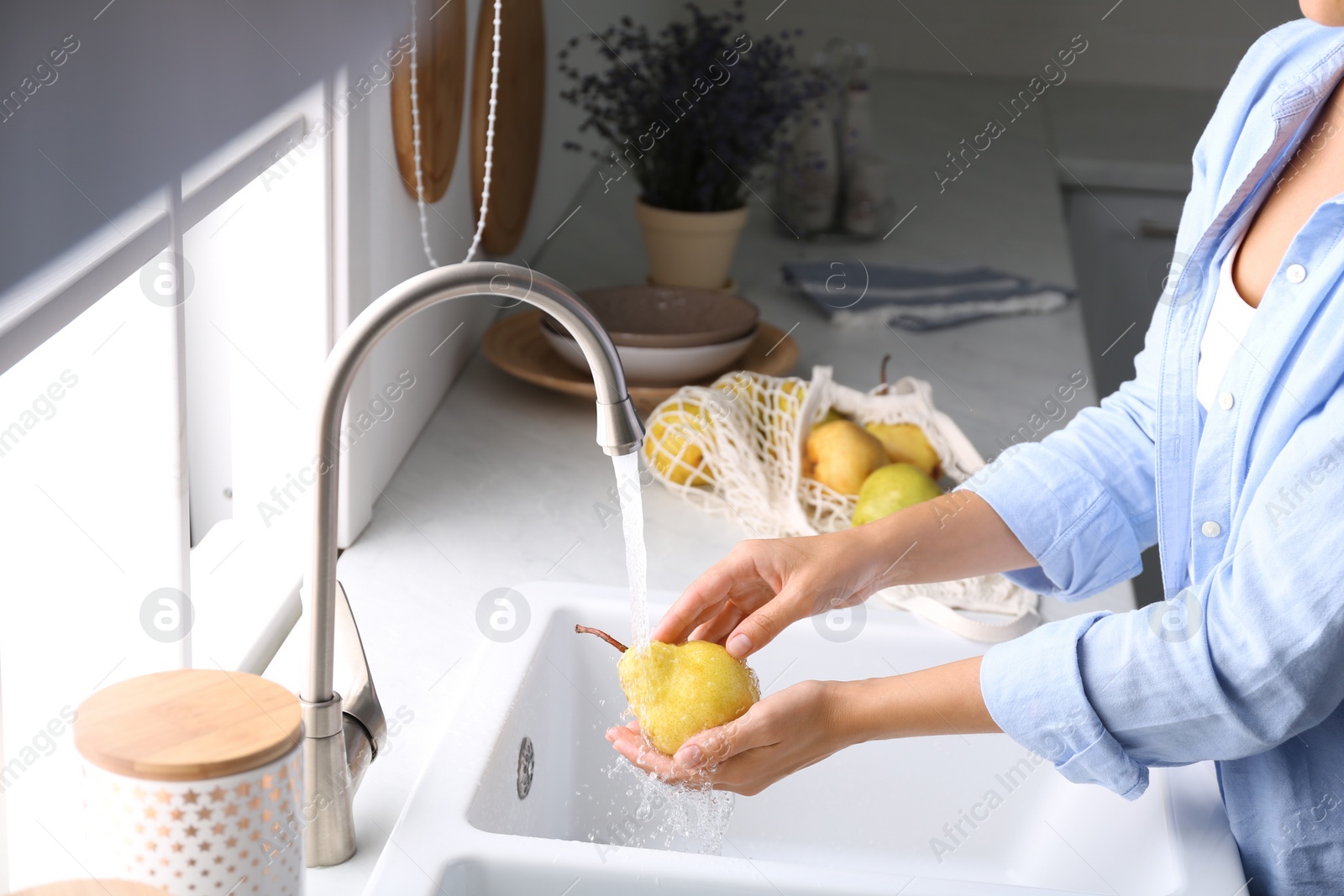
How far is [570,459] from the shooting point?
149 cm

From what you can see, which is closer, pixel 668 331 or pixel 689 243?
pixel 668 331

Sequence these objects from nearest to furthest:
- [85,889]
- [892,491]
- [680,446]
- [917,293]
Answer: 1. [85,889]
2. [892,491]
3. [680,446]
4. [917,293]

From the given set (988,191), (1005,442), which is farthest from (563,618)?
(988,191)

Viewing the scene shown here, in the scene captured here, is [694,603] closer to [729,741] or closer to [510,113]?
[729,741]

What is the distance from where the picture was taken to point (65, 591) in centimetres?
80

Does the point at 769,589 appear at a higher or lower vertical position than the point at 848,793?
higher

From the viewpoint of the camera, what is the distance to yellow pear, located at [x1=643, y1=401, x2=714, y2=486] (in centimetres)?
140

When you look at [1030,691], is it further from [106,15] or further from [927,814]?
[106,15]

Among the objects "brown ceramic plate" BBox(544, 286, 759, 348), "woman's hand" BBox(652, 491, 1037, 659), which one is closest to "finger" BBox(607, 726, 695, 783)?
"woman's hand" BBox(652, 491, 1037, 659)

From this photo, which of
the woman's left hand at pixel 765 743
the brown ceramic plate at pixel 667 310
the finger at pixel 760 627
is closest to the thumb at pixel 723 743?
the woman's left hand at pixel 765 743

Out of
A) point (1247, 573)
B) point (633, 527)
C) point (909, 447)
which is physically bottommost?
point (909, 447)

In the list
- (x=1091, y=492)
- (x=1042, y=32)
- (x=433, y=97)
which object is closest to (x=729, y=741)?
(x=1091, y=492)

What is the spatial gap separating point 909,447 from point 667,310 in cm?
46

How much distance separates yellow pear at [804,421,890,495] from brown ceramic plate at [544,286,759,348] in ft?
1.02
